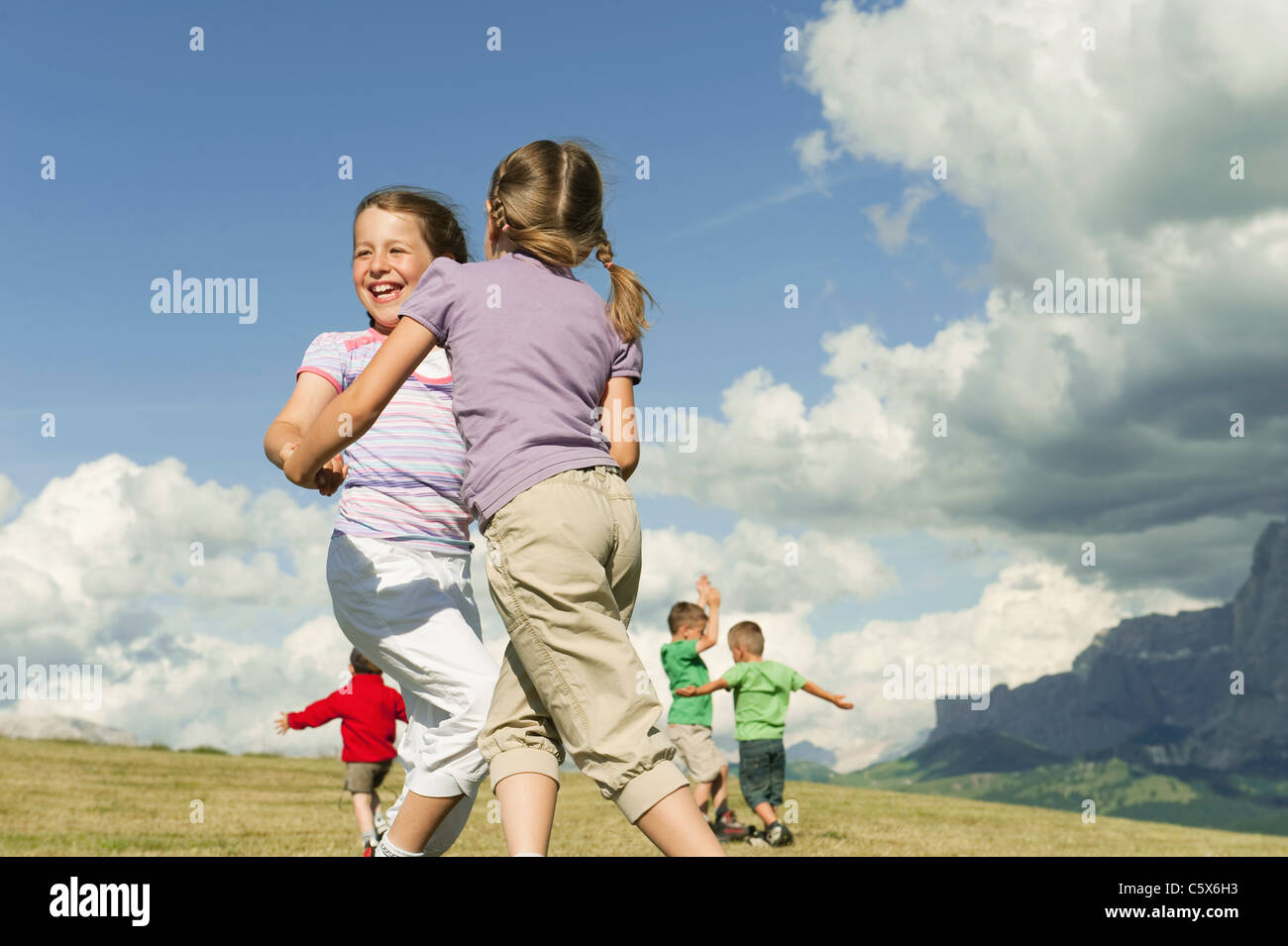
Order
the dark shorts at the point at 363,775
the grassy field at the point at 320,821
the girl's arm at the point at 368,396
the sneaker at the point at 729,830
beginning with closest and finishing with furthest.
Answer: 1. the girl's arm at the point at 368,396
2. the grassy field at the point at 320,821
3. the dark shorts at the point at 363,775
4. the sneaker at the point at 729,830

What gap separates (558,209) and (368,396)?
0.90 metres

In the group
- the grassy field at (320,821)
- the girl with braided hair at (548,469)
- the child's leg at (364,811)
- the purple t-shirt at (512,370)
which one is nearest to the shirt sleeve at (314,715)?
the child's leg at (364,811)

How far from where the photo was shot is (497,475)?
10.6ft

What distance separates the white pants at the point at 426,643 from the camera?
13.5 ft

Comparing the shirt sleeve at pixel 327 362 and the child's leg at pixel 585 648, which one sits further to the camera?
the shirt sleeve at pixel 327 362

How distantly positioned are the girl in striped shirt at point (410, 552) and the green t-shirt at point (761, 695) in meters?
6.25

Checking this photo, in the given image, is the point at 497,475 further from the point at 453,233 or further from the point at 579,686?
the point at 453,233

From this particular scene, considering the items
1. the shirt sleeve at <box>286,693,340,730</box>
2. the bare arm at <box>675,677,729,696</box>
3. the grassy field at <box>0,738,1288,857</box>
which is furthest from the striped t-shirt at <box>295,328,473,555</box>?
the bare arm at <box>675,677,729,696</box>

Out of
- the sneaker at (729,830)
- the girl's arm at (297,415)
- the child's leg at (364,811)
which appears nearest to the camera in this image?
the girl's arm at (297,415)

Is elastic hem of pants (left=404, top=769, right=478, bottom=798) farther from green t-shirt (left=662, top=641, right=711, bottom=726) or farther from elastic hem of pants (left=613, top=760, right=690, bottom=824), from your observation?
green t-shirt (left=662, top=641, right=711, bottom=726)

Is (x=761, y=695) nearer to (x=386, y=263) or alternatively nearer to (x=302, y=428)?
(x=386, y=263)

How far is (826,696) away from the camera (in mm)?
9523

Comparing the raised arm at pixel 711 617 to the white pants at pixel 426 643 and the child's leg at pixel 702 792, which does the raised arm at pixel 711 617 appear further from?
the white pants at pixel 426 643
